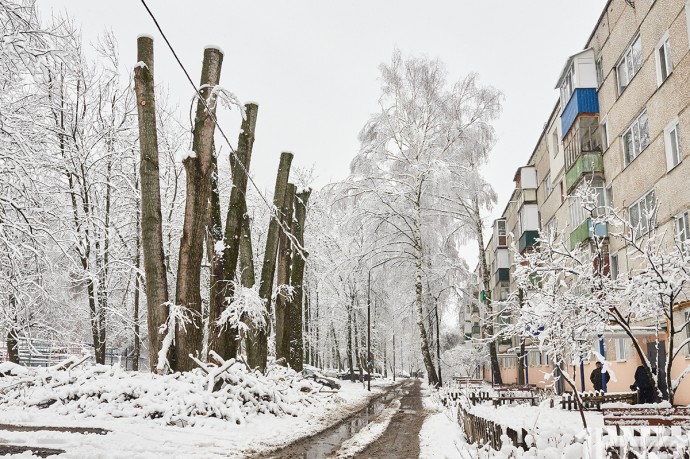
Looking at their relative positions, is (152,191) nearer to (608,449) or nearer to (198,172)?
(198,172)

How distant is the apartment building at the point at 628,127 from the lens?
16.8 metres

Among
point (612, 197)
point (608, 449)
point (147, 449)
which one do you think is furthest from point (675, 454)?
point (612, 197)

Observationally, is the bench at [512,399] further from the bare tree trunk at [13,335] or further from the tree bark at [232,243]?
the bare tree trunk at [13,335]

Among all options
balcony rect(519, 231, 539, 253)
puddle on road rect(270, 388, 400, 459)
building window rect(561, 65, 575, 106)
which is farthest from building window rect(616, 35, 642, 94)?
balcony rect(519, 231, 539, 253)

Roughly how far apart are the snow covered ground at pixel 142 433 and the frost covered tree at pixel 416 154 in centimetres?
1676

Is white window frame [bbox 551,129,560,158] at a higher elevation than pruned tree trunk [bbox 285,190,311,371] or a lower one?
higher

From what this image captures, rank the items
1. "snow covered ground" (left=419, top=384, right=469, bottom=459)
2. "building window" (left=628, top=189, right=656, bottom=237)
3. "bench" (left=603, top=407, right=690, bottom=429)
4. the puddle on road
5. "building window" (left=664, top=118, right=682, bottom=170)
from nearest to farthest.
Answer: "bench" (left=603, top=407, right=690, bottom=429) < the puddle on road < "snow covered ground" (left=419, top=384, right=469, bottom=459) < "building window" (left=664, top=118, right=682, bottom=170) < "building window" (left=628, top=189, right=656, bottom=237)

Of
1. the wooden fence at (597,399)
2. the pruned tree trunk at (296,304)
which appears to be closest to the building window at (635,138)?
the wooden fence at (597,399)

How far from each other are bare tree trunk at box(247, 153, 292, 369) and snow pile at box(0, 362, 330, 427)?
166 inches

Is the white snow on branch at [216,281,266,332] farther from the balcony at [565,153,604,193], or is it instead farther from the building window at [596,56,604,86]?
the building window at [596,56,604,86]

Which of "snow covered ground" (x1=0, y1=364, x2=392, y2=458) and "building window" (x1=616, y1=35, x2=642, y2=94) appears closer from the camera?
"snow covered ground" (x1=0, y1=364, x2=392, y2=458)

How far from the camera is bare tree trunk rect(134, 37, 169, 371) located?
517 inches

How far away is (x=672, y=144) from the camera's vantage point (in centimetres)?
1761

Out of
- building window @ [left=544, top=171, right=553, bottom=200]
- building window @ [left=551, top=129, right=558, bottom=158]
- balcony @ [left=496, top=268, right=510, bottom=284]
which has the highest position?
building window @ [left=551, top=129, right=558, bottom=158]
